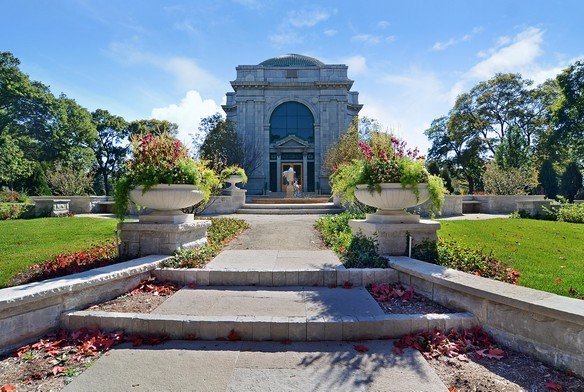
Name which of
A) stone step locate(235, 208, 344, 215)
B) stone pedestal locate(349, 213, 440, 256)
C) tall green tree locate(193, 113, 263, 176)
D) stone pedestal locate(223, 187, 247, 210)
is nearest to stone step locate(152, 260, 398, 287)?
stone pedestal locate(349, 213, 440, 256)

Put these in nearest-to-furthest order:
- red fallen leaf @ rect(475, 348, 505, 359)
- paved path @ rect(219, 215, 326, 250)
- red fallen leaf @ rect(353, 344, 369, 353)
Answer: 1. red fallen leaf @ rect(475, 348, 505, 359)
2. red fallen leaf @ rect(353, 344, 369, 353)
3. paved path @ rect(219, 215, 326, 250)

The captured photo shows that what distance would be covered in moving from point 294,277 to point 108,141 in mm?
44626

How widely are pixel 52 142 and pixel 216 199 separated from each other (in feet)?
91.3

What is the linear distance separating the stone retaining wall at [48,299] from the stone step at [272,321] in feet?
0.57

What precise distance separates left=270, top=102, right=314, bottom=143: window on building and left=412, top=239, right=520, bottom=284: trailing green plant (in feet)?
89.8

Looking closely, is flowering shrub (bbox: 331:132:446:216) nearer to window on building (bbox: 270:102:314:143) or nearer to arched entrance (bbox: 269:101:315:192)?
arched entrance (bbox: 269:101:315:192)

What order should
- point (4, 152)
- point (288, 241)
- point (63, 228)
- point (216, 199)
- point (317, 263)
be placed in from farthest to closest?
point (4, 152) < point (216, 199) < point (63, 228) < point (288, 241) < point (317, 263)

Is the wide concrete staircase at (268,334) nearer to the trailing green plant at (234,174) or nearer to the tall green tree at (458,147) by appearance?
the trailing green plant at (234,174)

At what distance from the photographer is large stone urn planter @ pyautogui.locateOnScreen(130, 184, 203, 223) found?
16.8 ft

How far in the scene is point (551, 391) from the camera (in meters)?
2.36

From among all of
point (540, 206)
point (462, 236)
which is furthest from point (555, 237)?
point (540, 206)

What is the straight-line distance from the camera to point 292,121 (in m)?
31.8

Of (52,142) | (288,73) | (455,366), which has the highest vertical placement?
(288,73)

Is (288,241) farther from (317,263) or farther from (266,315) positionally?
(266,315)
